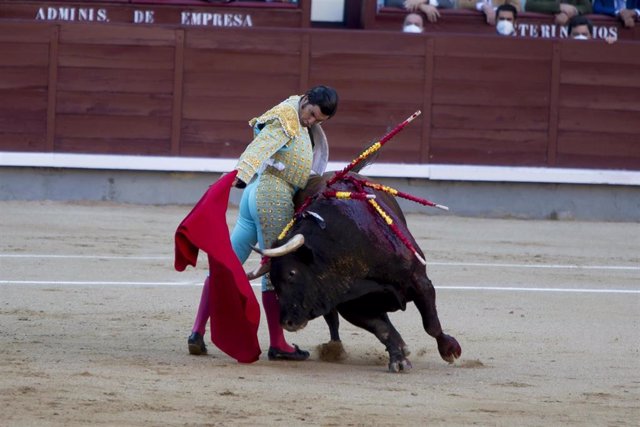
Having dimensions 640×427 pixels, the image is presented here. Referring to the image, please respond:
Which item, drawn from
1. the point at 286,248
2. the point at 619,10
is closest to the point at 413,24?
the point at 619,10

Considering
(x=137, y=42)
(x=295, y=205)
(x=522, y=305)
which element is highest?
(x=137, y=42)

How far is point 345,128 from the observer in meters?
12.0

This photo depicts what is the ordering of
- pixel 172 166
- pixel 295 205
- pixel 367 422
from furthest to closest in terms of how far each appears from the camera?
pixel 172 166
pixel 295 205
pixel 367 422

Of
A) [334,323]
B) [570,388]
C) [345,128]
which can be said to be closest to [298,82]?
[345,128]

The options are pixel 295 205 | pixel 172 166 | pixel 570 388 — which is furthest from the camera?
pixel 172 166

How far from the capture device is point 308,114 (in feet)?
17.5

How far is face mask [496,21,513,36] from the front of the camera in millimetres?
12209

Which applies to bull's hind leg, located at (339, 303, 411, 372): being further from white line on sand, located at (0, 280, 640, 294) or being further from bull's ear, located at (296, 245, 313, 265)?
white line on sand, located at (0, 280, 640, 294)

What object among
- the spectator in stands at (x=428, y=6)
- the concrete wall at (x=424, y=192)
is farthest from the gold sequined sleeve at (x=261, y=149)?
the spectator in stands at (x=428, y=6)

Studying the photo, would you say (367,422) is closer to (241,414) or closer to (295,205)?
(241,414)

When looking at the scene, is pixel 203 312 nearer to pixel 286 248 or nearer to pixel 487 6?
pixel 286 248

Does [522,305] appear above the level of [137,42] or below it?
below

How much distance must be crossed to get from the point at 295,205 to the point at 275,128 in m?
0.37

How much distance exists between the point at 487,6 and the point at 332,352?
7416 millimetres
